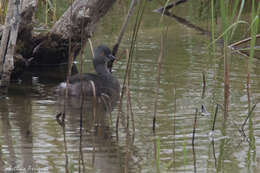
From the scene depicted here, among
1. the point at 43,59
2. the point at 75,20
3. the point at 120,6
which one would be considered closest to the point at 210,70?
the point at 75,20

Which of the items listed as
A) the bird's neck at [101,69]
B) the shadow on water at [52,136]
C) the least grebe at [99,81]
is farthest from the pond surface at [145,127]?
the bird's neck at [101,69]

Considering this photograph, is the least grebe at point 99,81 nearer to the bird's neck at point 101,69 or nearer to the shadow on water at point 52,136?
the bird's neck at point 101,69

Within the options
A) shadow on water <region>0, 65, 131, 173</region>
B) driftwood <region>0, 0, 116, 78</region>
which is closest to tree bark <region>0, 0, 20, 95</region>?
shadow on water <region>0, 65, 131, 173</region>

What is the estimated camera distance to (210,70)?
31.8 feet

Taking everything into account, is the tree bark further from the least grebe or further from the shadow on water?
the least grebe

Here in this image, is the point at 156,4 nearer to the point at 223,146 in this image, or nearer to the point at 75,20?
the point at 75,20

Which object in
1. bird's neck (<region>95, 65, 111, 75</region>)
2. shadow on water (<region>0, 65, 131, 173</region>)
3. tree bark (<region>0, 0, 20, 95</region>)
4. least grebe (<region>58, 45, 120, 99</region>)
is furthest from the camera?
bird's neck (<region>95, 65, 111, 75</region>)

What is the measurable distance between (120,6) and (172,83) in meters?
7.61

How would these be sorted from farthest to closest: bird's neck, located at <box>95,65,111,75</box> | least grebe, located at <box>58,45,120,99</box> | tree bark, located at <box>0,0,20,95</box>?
bird's neck, located at <box>95,65,111,75</box> → least grebe, located at <box>58,45,120,99</box> → tree bark, located at <box>0,0,20,95</box>

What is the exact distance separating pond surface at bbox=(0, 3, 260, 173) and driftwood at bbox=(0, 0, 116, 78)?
33 cm

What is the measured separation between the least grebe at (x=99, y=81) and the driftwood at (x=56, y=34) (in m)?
0.49

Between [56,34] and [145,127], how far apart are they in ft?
12.3

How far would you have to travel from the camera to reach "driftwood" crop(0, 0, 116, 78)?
9312 millimetres

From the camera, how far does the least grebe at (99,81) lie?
8391mm
